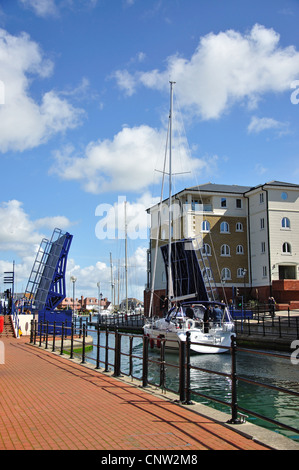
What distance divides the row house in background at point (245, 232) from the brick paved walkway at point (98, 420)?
133ft

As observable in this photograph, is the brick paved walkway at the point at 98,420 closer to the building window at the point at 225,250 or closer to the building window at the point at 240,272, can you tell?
the building window at the point at 240,272

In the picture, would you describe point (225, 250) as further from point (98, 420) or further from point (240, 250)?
point (98, 420)

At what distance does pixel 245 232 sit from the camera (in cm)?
5625

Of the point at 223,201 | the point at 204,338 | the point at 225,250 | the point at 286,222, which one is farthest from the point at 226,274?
the point at 204,338

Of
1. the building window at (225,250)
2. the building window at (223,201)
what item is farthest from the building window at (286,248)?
the building window at (223,201)

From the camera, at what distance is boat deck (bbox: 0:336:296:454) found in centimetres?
589

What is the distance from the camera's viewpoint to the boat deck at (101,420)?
589cm

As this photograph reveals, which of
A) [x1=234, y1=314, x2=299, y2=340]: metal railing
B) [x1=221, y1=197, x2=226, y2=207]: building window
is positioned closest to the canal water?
[x1=234, y1=314, x2=299, y2=340]: metal railing

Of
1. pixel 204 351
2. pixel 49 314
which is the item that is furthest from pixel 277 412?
pixel 49 314

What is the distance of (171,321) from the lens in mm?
25812

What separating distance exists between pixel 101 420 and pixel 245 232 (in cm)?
5069

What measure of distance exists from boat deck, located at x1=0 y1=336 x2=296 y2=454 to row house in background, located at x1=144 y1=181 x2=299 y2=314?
40356 mm
